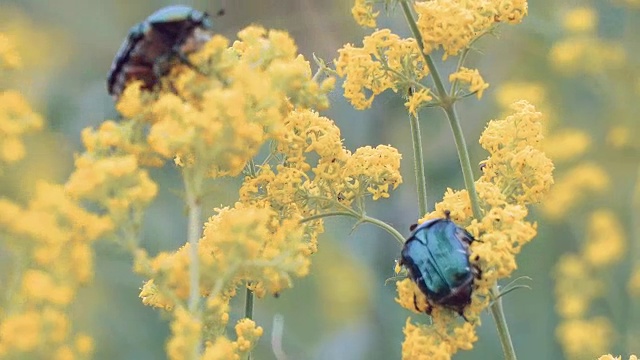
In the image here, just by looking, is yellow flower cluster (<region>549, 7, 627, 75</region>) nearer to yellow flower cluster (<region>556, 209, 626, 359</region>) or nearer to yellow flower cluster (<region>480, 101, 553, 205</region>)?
yellow flower cluster (<region>556, 209, 626, 359</region>)

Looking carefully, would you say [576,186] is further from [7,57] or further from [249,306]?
[7,57]

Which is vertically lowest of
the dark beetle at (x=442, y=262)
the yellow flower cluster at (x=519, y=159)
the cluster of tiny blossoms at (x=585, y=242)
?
the dark beetle at (x=442, y=262)

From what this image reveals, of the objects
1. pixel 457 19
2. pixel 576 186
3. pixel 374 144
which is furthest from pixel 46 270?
pixel 576 186

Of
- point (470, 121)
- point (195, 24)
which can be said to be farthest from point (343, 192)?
point (470, 121)

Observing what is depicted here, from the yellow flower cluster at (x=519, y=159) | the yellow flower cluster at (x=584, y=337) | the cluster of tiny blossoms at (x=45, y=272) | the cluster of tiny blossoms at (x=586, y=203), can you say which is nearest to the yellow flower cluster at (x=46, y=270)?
the cluster of tiny blossoms at (x=45, y=272)

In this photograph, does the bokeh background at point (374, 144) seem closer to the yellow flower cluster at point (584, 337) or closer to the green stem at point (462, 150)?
the yellow flower cluster at point (584, 337)

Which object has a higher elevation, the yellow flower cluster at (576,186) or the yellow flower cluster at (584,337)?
the yellow flower cluster at (576,186)
